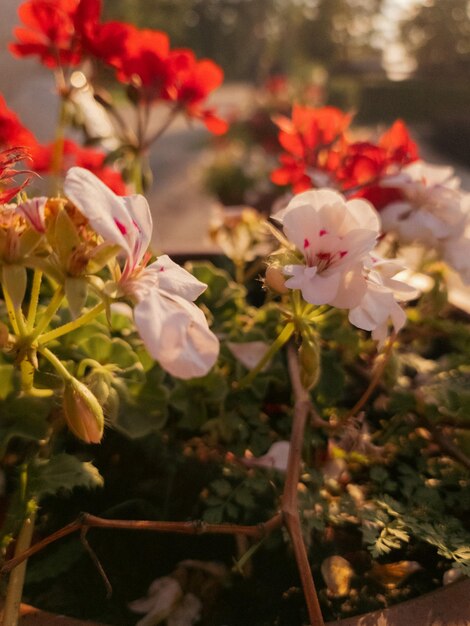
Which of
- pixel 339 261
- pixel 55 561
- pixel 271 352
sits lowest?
pixel 55 561

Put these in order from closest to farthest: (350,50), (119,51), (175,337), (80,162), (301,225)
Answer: (175,337) < (301,225) < (119,51) < (80,162) < (350,50)

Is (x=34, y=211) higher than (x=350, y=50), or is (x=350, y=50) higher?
(x=34, y=211)

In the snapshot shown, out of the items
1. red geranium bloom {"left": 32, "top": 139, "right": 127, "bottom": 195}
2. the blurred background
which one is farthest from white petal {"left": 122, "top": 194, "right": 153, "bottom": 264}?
the blurred background

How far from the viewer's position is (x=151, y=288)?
35 centimetres

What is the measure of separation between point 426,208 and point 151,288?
37cm

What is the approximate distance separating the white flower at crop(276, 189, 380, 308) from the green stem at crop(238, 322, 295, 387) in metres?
0.06

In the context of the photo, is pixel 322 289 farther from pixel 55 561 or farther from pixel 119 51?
pixel 119 51

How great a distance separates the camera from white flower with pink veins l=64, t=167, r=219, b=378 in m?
0.31

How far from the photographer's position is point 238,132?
4.18 m

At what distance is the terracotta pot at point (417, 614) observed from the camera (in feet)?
1.20

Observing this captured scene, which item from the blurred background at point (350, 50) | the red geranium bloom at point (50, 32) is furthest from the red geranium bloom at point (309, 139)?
the blurred background at point (350, 50)

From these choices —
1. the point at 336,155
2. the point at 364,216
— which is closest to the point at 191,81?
the point at 336,155

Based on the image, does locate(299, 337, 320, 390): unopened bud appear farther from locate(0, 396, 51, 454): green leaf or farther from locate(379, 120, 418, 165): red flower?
locate(379, 120, 418, 165): red flower

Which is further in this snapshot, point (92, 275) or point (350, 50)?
point (350, 50)
